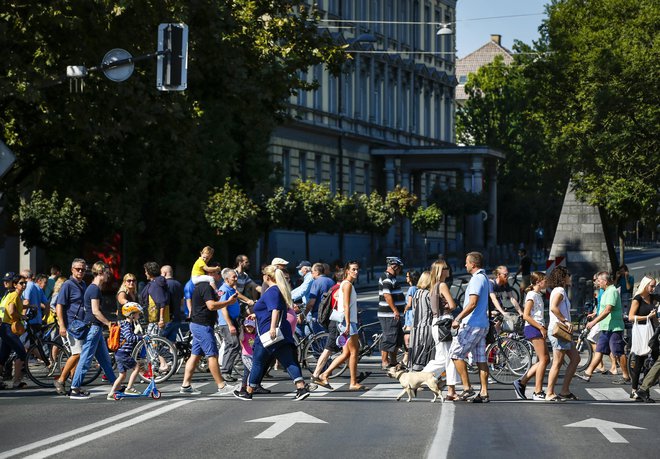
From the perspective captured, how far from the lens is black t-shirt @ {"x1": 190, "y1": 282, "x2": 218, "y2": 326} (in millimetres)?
19375

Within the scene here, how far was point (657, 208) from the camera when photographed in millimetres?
40844

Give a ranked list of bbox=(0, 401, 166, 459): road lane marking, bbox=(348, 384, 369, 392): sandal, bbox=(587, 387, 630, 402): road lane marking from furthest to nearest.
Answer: bbox=(348, 384, 369, 392): sandal → bbox=(587, 387, 630, 402): road lane marking → bbox=(0, 401, 166, 459): road lane marking

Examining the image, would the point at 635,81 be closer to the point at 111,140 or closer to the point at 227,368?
the point at 111,140

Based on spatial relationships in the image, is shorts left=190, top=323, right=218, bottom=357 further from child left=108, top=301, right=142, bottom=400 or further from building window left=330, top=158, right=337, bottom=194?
building window left=330, top=158, right=337, bottom=194

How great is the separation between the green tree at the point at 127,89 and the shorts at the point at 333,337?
20.3ft

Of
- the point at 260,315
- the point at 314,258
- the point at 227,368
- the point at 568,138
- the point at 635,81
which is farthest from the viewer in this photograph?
the point at 314,258

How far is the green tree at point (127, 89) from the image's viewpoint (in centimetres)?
2530

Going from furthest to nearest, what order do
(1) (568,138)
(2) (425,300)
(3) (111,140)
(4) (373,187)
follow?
(4) (373,187) → (1) (568,138) → (3) (111,140) → (2) (425,300)

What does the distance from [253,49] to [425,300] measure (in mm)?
14226

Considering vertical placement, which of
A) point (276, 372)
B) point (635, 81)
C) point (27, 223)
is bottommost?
point (276, 372)

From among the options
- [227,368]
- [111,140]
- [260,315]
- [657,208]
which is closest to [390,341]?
[227,368]

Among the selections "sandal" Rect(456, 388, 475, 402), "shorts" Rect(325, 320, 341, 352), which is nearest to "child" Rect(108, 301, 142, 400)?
"shorts" Rect(325, 320, 341, 352)

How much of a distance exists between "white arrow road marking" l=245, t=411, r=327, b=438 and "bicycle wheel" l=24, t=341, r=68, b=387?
6417 mm

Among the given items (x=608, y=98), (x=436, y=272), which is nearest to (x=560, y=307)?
(x=436, y=272)
